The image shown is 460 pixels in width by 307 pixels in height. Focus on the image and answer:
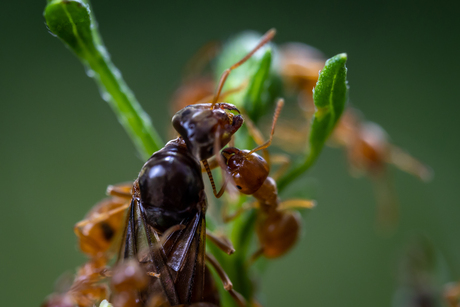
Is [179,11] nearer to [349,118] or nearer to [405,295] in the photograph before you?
[349,118]

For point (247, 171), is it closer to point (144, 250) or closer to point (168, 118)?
point (144, 250)

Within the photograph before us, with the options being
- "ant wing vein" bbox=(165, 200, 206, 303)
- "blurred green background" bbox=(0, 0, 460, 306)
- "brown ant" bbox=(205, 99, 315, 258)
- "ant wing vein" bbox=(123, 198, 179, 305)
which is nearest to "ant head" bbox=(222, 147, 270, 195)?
"brown ant" bbox=(205, 99, 315, 258)

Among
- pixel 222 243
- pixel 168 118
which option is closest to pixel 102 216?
pixel 222 243

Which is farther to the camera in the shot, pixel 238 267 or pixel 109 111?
pixel 109 111

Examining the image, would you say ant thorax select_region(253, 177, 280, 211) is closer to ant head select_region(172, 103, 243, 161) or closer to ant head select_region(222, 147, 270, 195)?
ant head select_region(222, 147, 270, 195)

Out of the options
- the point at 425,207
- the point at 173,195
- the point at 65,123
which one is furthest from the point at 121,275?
the point at 65,123

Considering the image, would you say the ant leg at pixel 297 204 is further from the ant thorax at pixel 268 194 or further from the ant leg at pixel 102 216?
the ant leg at pixel 102 216

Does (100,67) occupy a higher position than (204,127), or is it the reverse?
(100,67)
